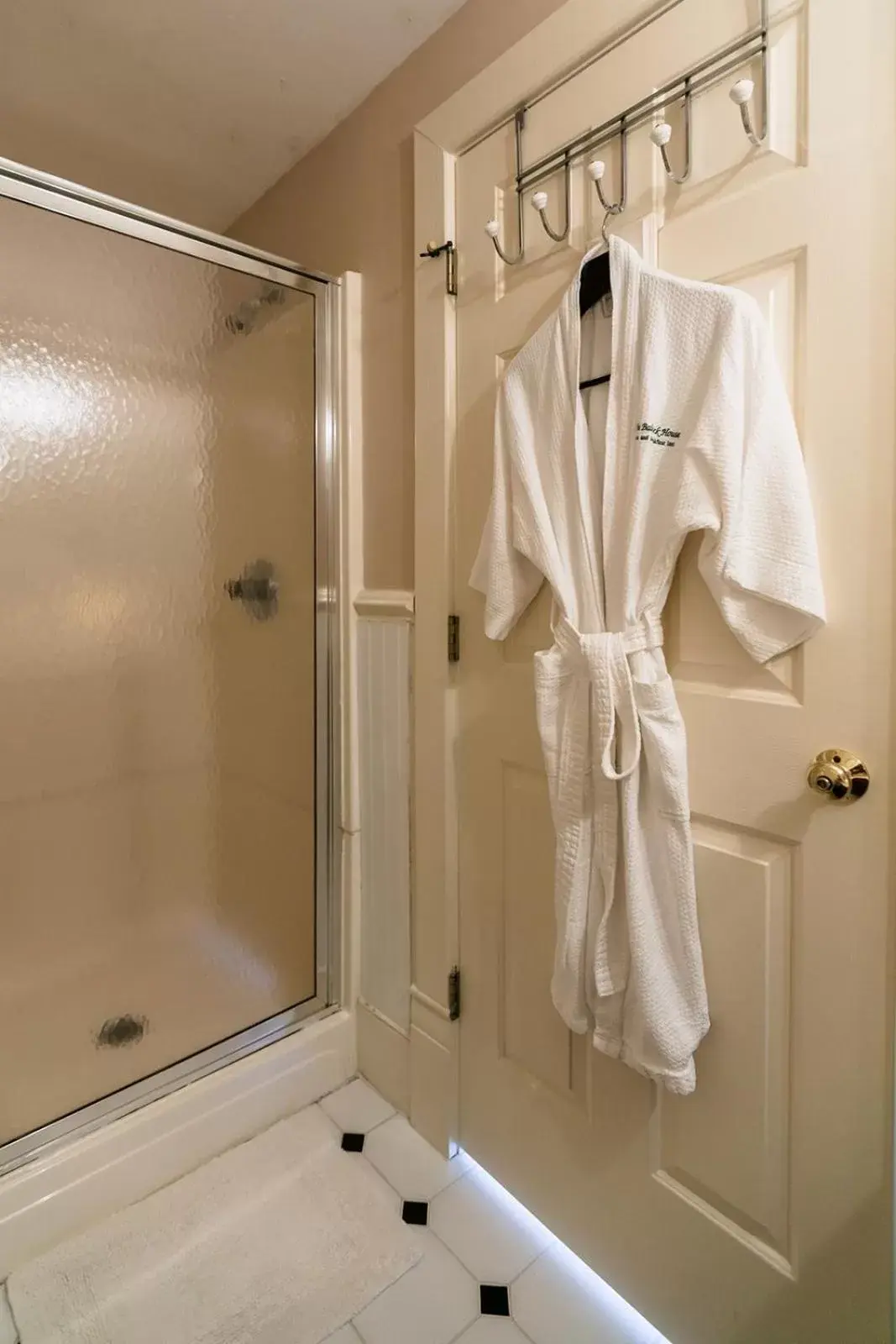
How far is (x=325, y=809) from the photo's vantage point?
1652 millimetres

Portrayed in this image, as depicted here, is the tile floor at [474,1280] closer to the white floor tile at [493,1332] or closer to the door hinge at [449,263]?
the white floor tile at [493,1332]

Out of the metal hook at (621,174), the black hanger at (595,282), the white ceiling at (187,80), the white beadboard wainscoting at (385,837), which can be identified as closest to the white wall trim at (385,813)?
the white beadboard wainscoting at (385,837)

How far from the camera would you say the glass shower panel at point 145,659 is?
134 cm

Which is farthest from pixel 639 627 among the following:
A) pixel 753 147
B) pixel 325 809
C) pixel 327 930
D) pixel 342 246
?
pixel 342 246

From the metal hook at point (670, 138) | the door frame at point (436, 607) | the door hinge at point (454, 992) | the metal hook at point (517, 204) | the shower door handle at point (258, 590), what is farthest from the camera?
the shower door handle at point (258, 590)

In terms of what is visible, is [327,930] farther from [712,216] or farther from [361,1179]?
[712,216]

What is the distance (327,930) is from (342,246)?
1688 millimetres

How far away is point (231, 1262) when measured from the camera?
116 cm

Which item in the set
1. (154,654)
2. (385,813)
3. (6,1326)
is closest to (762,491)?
(385,813)

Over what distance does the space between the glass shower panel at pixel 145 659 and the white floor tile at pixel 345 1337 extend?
618 mm

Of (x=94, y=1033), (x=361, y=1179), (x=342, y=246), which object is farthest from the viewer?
(x=342, y=246)

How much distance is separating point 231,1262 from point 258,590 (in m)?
1.32

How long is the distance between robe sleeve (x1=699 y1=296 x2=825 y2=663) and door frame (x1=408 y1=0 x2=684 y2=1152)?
59 cm

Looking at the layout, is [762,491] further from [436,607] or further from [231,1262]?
[231,1262]
